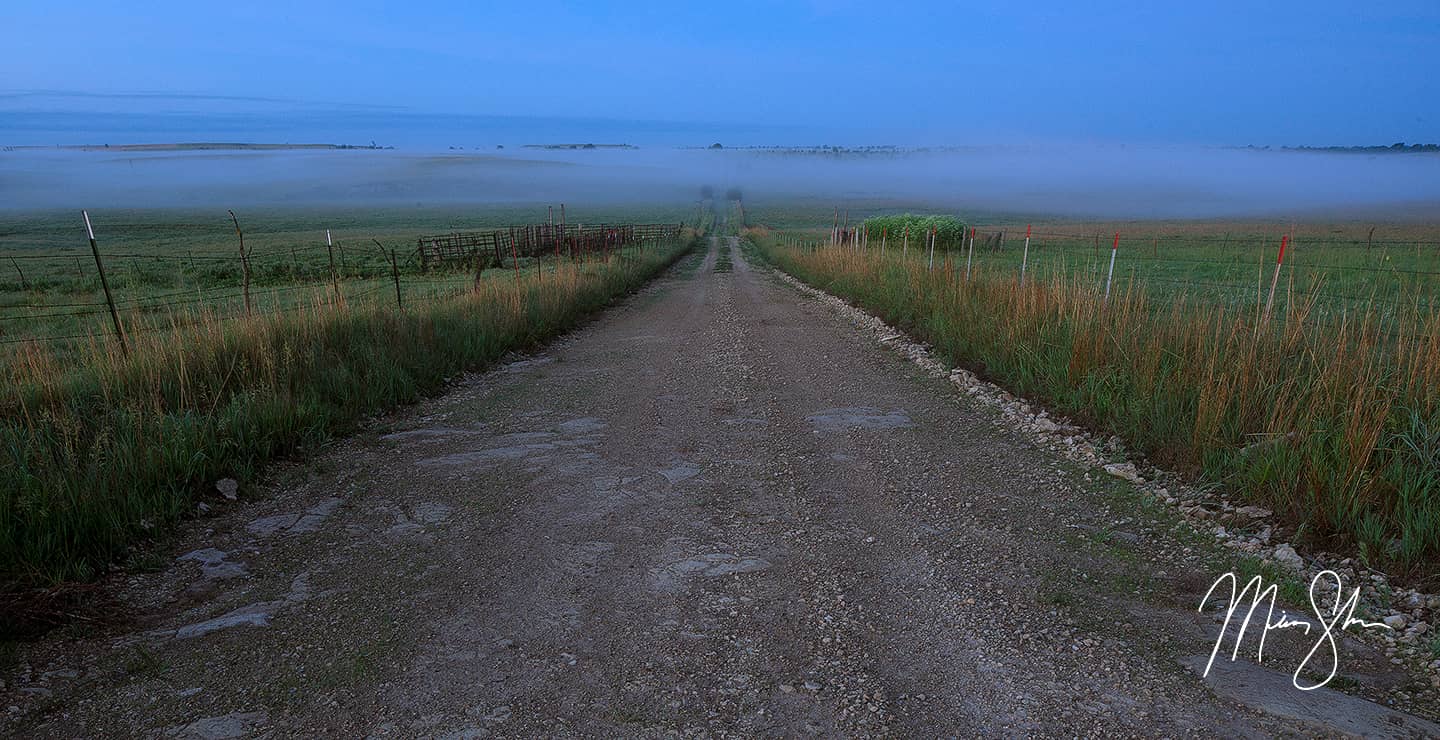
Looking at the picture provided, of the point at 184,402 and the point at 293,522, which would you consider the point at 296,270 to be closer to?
the point at 184,402

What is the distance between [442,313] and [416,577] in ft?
21.9

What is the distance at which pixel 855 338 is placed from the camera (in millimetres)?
11102

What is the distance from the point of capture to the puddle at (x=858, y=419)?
6.58 meters

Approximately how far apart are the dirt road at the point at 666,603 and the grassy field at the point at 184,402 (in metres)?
0.35

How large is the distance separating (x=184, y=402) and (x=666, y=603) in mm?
4797

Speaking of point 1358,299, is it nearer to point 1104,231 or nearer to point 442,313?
point 442,313

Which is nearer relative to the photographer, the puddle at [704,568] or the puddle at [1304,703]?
the puddle at [1304,703]

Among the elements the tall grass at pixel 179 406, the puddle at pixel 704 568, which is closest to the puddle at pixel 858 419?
the puddle at pixel 704 568

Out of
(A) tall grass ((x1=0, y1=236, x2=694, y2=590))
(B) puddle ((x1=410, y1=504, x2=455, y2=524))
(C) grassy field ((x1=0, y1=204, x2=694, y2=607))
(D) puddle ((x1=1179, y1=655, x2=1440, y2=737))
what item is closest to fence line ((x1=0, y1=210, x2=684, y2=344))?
(C) grassy field ((x1=0, y1=204, x2=694, y2=607))
